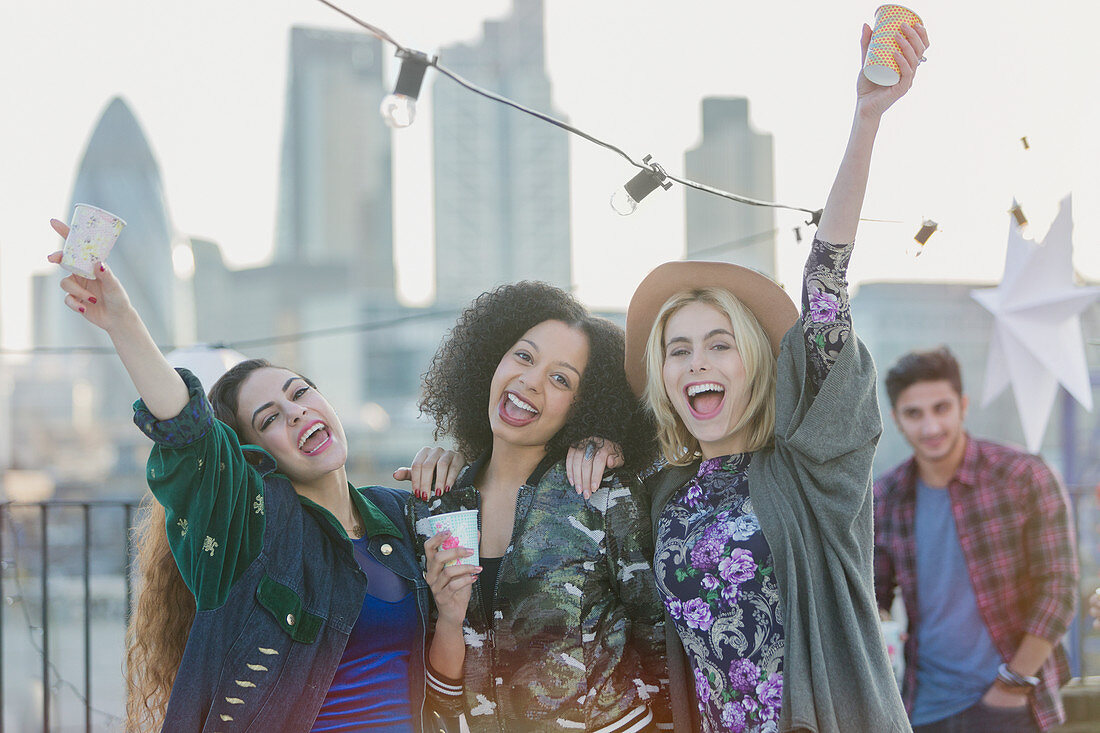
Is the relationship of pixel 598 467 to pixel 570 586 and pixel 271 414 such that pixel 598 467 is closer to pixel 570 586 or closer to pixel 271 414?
pixel 570 586

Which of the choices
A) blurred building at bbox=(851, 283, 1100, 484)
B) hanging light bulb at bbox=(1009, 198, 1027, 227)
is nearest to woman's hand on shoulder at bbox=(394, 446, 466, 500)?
hanging light bulb at bbox=(1009, 198, 1027, 227)

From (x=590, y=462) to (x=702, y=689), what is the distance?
26.9 inches

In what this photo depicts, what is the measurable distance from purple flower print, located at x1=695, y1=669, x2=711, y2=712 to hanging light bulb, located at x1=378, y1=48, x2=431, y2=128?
1.88 m

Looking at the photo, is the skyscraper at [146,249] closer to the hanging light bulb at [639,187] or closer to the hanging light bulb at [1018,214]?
the hanging light bulb at [639,187]

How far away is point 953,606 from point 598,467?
2.17m

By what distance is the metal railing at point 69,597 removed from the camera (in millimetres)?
4277

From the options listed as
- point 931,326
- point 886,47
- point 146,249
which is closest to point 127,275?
point 146,249

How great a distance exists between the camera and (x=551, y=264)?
112375mm

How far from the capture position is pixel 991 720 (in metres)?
3.82

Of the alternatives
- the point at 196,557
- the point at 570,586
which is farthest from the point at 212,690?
the point at 570,586

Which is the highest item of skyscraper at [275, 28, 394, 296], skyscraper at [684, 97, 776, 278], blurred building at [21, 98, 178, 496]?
skyscraper at [275, 28, 394, 296]

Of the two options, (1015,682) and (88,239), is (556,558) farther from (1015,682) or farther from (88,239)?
(1015,682)

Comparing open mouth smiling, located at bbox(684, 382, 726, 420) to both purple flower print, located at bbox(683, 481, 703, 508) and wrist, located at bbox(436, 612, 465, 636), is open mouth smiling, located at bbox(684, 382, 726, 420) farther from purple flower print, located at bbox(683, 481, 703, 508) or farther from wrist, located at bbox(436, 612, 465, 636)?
wrist, located at bbox(436, 612, 465, 636)

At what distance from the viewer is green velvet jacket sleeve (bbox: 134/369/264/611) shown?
83.6 inches
